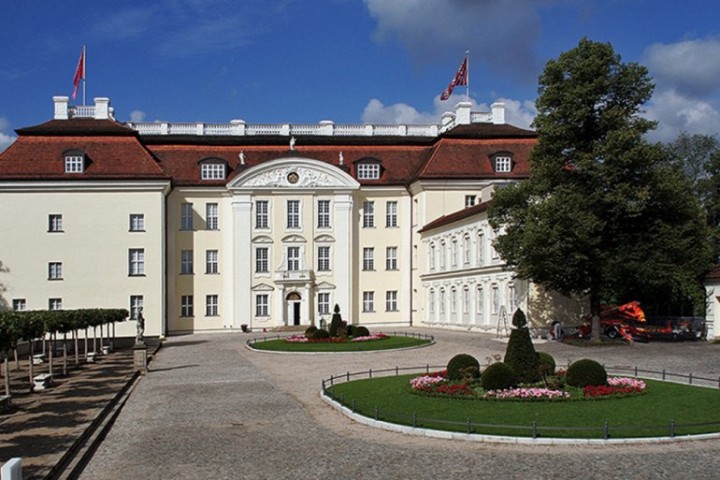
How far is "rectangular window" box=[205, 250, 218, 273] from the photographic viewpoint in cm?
5838

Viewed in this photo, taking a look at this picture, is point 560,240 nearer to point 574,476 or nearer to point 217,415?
point 217,415

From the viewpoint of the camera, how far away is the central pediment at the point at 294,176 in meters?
57.4

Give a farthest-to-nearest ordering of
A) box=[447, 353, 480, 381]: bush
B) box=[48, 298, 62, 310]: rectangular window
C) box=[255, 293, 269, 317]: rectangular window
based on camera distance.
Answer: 1. box=[255, 293, 269, 317]: rectangular window
2. box=[48, 298, 62, 310]: rectangular window
3. box=[447, 353, 480, 381]: bush

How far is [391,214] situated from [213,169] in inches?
527

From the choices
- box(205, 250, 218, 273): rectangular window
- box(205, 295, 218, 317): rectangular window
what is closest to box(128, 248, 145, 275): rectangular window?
box(205, 250, 218, 273): rectangular window

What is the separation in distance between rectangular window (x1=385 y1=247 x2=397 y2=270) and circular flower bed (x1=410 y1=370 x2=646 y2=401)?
38.5 meters

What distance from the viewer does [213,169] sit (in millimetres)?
58594

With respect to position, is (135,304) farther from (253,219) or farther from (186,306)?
(253,219)

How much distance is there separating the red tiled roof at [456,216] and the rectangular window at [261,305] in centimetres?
1212

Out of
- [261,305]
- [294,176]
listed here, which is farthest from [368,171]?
[261,305]

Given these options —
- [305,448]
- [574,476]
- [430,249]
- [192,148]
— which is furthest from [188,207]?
[574,476]

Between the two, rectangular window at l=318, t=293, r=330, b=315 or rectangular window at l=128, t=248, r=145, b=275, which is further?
rectangular window at l=318, t=293, r=330, b=315

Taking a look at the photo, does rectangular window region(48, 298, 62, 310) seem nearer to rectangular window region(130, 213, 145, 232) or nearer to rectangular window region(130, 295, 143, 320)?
rectangular window region(130, 295, 143, 320)

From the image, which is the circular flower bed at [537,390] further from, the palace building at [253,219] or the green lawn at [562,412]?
the palace building at [253,219]
